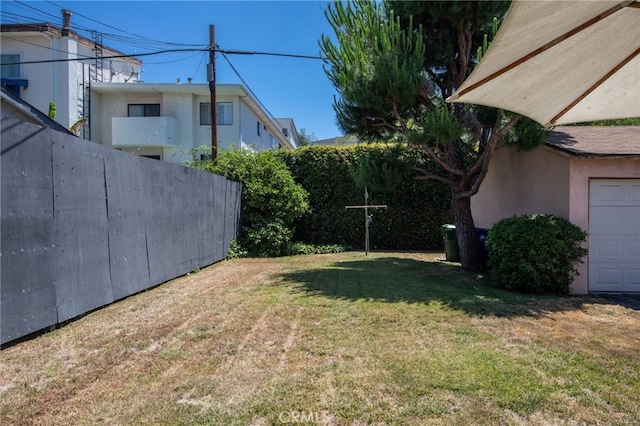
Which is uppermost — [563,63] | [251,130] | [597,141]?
[251,130]

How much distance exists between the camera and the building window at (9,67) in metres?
17.1

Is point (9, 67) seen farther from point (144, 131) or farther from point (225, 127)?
point (225, 127)

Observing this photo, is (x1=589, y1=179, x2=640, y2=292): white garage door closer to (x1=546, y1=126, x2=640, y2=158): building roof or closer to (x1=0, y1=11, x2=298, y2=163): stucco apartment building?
(x1=546, y1=126, x2=640, y2=158): building roof

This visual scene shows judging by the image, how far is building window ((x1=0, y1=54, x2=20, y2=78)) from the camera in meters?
17.1

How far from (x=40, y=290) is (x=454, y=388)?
13.4ft

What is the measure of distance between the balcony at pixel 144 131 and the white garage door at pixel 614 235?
1616 cm

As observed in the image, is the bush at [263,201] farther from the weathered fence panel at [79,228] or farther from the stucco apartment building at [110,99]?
the weathered fence panel at [79,228]

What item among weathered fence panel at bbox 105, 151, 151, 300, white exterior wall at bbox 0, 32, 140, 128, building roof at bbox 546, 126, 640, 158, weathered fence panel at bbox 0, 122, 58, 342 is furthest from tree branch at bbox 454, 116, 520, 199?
white exterior wall at bbox 0, 32, 140, 128

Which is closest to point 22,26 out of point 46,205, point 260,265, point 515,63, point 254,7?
point 254,7

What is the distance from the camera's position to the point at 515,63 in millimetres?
A: 2889

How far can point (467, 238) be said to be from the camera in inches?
355

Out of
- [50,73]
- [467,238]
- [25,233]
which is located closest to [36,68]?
[50,73]

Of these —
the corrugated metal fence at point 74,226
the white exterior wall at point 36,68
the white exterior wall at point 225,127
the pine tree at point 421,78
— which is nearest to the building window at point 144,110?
the white exterior wall at point 225,127

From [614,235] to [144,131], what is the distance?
57.5ft
